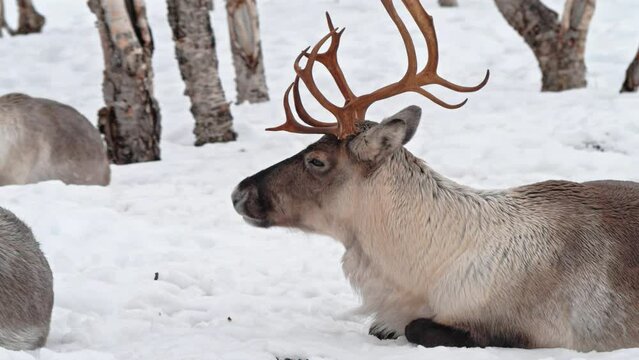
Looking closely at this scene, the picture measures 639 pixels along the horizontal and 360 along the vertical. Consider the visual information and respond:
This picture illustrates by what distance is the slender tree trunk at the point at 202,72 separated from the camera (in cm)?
1072

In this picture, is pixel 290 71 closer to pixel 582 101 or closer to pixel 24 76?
pixel 24 76

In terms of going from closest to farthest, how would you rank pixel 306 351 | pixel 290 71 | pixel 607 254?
1. pixel 306 351
2. pixel 607 254
3. pixel 290 71

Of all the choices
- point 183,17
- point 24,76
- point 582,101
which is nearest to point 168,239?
point 183,17

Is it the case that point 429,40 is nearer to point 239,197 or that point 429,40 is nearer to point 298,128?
point 298,128

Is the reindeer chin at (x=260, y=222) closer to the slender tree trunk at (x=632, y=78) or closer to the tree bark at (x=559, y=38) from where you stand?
the slender tree trunk at (x=632, y=78)

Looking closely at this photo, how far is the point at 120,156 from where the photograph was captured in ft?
33.6

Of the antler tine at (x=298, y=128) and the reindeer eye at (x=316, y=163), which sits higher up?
the antler tine at (x=298, y=128)

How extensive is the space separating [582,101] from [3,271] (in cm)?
743

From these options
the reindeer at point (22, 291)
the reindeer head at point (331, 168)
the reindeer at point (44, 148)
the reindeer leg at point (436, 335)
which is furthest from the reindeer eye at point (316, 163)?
the reindeer at point (44, 148)

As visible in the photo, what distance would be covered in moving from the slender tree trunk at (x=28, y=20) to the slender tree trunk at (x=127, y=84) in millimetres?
8978

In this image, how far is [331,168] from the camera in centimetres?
520

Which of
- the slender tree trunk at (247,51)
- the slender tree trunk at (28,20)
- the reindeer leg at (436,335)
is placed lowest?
the slender tree trunk at (28,20)

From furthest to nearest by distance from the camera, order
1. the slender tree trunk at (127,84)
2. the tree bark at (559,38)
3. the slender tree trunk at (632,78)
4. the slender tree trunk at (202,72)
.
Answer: the tree bark at (559,38), the slender tree trunk at (202,72), the slender tree trunk at (632,78), the slender tree trunk at (127,84)

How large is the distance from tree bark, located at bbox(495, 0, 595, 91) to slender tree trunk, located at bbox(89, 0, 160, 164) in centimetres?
436
